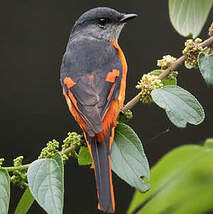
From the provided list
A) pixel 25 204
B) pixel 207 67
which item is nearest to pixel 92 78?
pixel 207 67

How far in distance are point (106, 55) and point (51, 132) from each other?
2.88 metres

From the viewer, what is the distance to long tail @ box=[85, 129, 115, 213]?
1635 mm

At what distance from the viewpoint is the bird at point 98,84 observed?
5.90ft

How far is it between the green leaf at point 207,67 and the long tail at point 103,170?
466 mm

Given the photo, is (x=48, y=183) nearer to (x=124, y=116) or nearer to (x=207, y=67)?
(x=207, y=67)

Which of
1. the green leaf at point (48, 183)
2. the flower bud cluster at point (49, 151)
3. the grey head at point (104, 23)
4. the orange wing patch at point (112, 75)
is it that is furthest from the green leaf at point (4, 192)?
the grey head at point (104, 23)

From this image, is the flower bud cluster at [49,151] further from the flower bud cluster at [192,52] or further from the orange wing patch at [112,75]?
the orange wing patch at [112,75]

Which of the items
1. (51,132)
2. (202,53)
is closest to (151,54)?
(51,132)

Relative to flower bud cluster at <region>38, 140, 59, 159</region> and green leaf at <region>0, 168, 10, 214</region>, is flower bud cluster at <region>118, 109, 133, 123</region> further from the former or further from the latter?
green leaf at <region>0, 168, 10, 214</region>

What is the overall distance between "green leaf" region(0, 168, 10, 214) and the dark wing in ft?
2.22

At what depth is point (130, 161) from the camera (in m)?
1.42

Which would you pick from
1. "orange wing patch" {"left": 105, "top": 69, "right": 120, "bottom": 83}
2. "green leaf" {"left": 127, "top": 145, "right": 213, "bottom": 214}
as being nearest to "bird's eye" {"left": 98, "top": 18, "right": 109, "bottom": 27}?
"orange wing patch" {"left": 105, "top": 69, "right": 120, "bottom": 83}

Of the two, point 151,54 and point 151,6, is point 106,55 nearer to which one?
point 151,54

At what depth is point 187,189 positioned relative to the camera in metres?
0.71
